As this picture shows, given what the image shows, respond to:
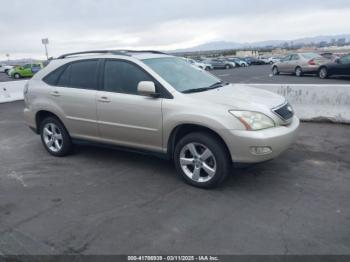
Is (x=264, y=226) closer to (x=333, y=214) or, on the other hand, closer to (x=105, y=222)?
(x=333, y=214)

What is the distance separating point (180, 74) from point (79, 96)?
1.66 m

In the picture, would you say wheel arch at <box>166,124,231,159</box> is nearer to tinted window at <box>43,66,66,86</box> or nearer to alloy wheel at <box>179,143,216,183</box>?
alloy wheel at <box>179,143,216,183</box>

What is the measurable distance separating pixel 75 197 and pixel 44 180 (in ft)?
3.01

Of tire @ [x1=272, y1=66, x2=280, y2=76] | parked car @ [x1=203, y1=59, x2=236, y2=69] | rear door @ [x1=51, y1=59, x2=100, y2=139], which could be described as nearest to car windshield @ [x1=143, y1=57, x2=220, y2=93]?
rear door @ [x1=51, y1=59, x2=100, y2=139]

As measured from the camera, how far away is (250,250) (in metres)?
3.19

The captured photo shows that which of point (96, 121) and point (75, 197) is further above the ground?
point (96, 121)

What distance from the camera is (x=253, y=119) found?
13.8 ft

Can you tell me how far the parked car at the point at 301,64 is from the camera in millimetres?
20670

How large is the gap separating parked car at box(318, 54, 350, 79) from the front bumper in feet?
51.1

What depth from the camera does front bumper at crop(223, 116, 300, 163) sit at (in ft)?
13.5

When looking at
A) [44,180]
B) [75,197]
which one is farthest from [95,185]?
[44,180]

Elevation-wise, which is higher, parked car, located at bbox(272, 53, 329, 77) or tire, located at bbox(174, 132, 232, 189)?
parked car, located at bbox(272, 53, 329, 77)

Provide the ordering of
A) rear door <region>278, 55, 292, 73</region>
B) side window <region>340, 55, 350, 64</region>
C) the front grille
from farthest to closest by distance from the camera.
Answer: rear door <region>278, 55, 292, 73</region>, side window <region>340, 55, 350, 64</region>, the front grille

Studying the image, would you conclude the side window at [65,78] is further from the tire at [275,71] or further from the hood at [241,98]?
the tire at [275,71]
